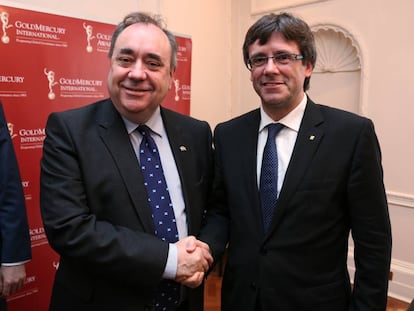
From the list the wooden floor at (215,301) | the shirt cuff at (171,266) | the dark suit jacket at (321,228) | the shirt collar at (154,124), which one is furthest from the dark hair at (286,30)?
the wooden floor at (215,301)

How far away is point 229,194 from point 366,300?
642 mm

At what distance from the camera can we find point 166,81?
1.35 m

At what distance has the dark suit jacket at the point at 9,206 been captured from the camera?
1586mm

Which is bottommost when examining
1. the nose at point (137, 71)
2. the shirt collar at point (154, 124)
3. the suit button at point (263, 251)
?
the suit button at point (263, 251)

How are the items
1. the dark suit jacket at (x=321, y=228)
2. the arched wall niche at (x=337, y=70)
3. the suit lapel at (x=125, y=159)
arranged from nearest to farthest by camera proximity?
the suit lapel at (x=125, y=159) → the dark suit jacket at (x=321, y=228) → the arched wall niche at (x=337, y=70)

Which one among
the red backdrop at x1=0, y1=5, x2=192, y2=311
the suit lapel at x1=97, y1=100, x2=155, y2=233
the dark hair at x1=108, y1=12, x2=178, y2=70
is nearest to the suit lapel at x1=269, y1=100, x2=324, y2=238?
the suit lapel at x1=97, y1=100, x2=155, y2=233

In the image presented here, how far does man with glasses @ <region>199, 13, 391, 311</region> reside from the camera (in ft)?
4.34

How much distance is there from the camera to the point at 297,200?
1322 mm

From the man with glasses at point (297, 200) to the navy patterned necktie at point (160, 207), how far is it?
168 millimetres

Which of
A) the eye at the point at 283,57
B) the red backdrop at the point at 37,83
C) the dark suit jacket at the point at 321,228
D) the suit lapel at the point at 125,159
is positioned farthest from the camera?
the red backdrop at the point at 37,83

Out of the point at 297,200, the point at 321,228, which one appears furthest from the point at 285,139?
the point at 321,228

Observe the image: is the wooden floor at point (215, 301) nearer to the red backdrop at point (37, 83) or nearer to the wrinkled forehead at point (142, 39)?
the red backdrop at point (37, 83)

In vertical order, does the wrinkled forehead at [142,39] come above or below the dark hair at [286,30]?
below

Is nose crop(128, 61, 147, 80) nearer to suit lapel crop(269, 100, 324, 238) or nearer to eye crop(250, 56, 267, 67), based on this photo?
eye crop(250, 56, 267, 67)
